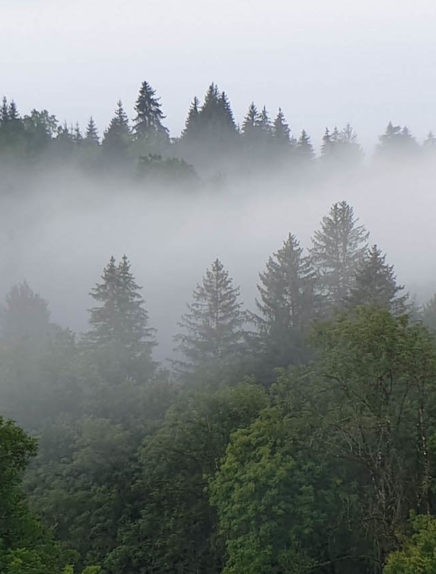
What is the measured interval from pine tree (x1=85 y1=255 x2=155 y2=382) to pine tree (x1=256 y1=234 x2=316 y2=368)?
7798mm

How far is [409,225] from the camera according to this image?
3369 inches

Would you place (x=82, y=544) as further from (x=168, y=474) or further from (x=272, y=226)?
(x=272, y=226)

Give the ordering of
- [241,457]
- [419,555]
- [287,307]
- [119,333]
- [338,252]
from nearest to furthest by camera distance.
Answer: [419,555] → [241,457] → [287,307] → [119,333] → [338,252]

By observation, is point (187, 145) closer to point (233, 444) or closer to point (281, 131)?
point (281, 131)

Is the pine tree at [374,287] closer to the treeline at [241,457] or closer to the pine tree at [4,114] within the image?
the treeline at [241,457]

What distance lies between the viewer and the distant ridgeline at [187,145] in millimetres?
85125

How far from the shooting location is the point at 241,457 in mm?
20016

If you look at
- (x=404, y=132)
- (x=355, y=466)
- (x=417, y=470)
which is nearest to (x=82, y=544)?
(x=355, y=466)

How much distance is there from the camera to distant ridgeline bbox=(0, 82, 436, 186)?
8512cm

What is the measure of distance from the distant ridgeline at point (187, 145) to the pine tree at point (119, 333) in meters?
39.7

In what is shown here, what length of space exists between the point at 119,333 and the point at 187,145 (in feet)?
207

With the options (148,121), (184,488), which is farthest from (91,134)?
(184,488)

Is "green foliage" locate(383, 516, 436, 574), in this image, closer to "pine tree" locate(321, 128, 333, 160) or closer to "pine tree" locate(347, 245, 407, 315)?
"pine tree" locate(347, 245, 407, 315)

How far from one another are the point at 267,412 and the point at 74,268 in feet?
192
